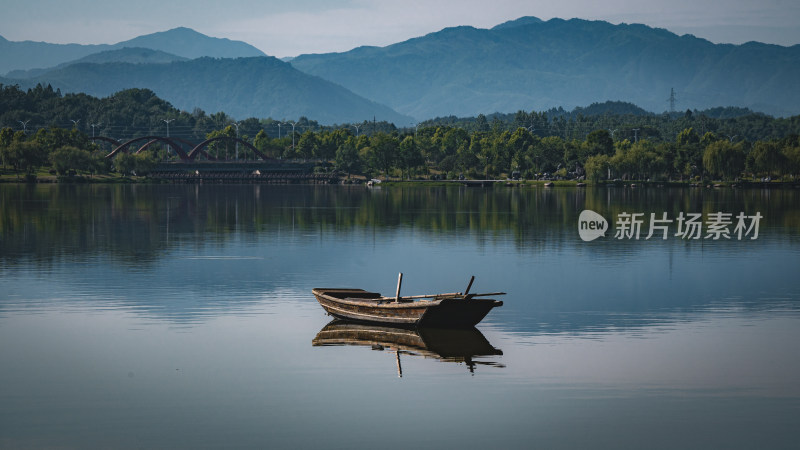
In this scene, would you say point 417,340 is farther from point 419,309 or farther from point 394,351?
point 394,351

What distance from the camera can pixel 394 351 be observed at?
1144 inches

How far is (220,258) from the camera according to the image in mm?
54031

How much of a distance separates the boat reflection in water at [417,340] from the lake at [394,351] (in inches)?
5.6

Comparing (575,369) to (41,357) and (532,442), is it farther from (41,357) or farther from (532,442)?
(41,357)

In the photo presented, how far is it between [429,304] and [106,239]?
41.3 meters

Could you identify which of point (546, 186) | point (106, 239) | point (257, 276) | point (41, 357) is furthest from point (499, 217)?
point (546, 186)

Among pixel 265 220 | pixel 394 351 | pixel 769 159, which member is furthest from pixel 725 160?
pixel 394 351
